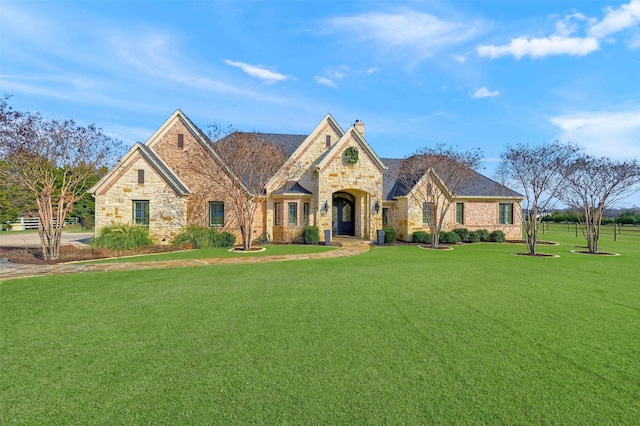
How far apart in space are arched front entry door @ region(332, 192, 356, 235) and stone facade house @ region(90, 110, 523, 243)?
0.25 ft

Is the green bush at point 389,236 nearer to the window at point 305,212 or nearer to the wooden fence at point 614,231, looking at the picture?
the window at point 305,212

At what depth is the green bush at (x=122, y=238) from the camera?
53.8 ft

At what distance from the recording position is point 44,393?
3.67m

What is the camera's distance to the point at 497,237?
77.6 feet

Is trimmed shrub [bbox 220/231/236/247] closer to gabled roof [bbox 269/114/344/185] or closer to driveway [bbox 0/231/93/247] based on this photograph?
gabled roof [bbox 269/114/344/185]

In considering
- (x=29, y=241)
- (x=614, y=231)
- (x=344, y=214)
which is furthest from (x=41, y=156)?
(x=614, y=231)

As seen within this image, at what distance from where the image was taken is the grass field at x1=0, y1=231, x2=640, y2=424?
3395 mm

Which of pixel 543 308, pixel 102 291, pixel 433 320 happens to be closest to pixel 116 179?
pixel 102 291

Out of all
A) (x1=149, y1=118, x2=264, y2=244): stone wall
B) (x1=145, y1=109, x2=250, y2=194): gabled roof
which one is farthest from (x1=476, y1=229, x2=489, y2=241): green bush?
(x1=145, y1=109, x2=250, y2=194): gabled roof

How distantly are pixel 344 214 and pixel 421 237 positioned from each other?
619cm

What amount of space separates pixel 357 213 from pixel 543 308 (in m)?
16.9

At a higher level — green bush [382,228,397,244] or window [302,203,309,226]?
window [302,203,309,226]

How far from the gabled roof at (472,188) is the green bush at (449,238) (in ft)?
10.6

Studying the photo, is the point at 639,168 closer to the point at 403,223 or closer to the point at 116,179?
the point at 403,223
